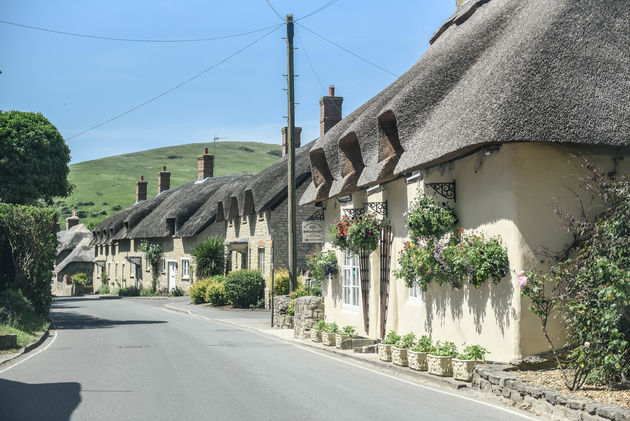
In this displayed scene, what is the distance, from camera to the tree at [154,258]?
52688mm

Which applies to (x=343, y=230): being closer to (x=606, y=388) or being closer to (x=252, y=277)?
(x=606, y=388)

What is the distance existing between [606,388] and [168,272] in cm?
4394

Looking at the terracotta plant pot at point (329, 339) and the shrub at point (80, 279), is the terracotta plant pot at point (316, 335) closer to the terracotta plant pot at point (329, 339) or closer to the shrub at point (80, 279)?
the terracotta plant pot at point (329, 339)

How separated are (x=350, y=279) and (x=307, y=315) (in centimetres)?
174

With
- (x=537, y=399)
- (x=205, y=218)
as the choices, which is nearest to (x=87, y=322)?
(x=205, y=218)

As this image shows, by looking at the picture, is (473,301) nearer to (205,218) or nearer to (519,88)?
(519,88)

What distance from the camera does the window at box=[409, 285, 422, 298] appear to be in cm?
1509

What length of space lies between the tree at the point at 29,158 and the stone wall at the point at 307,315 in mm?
20078

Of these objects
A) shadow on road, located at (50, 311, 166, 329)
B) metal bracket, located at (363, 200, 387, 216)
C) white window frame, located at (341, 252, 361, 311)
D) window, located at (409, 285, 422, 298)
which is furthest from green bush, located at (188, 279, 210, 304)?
window, located at (409, 285, 422, 298)

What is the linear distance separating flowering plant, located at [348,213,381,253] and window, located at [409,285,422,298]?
1.84 metres

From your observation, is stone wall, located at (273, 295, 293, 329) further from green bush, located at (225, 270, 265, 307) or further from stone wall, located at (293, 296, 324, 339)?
green bush, located at (225, 270, 265, 307)

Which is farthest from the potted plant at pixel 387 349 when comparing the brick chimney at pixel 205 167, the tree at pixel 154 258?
the brick chimney at pixel 205 167

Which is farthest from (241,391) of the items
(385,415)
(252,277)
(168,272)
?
(168,272)

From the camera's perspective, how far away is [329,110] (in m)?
31.0
